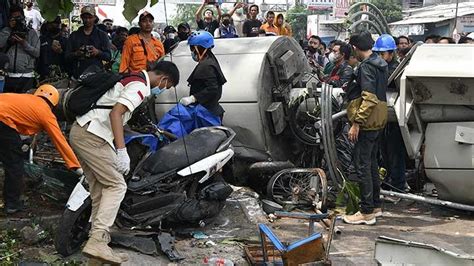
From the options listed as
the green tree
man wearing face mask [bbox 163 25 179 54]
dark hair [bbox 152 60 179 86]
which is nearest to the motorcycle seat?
dark hair [bbox 152 60 179 86]

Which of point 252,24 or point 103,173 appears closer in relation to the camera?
point 103,173

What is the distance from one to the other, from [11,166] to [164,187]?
1.39 meters

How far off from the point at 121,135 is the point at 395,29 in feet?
81.4

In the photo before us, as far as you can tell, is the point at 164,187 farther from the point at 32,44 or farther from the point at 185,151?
the point at 32,44

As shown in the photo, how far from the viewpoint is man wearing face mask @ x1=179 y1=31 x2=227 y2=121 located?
6727 mm

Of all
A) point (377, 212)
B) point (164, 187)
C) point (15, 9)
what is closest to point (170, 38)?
point (15, 9)

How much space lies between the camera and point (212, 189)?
5.64m

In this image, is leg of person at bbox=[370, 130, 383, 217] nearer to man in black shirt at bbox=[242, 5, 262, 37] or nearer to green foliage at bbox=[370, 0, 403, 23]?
man in black shirt at bbox=[242, 5, 262, 37]

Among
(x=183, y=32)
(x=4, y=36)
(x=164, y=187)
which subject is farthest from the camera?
(x=183, y=32)

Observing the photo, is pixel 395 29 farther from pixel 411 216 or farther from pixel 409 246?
pixel 409 246

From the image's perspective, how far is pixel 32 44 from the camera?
8.27 m

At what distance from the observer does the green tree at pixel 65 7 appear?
4.64m

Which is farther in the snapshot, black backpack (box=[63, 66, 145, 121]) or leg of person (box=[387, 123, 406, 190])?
leg of person (box=[387, 123, 406, 190])

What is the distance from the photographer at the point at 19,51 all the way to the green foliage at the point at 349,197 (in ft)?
13.8
